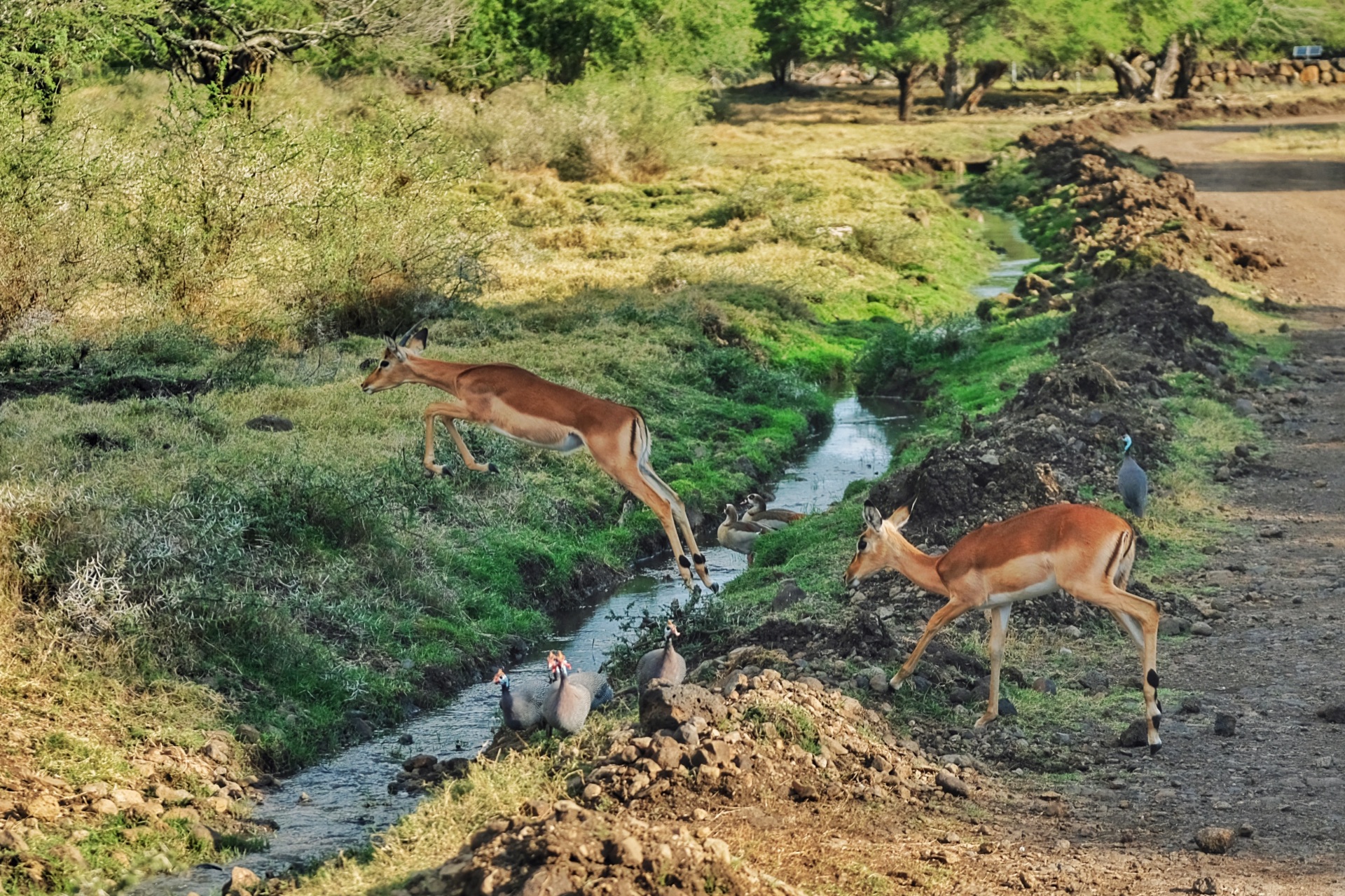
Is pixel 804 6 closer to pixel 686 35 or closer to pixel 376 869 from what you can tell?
pixel 686 35

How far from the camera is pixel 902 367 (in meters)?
22.4

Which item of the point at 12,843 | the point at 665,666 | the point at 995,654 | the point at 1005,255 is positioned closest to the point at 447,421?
the point at 665,666

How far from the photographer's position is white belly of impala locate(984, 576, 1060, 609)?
28.6ft

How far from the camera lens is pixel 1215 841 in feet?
24.0

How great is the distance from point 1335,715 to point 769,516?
657 centimetres

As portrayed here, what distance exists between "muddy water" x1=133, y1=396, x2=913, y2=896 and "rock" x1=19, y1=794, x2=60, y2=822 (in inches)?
29.1

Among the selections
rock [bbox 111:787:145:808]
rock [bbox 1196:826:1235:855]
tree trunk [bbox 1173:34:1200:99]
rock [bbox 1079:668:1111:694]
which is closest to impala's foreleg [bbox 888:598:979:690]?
rock [bbox 1079:668:1111:694]

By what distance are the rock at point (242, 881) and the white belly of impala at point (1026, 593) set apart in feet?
13.7

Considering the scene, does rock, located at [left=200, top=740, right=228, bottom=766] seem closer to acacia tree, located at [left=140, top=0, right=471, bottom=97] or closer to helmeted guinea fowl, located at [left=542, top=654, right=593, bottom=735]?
helmeted guinea fowl, located at [left=542, top=654, right=593, bottom=735]

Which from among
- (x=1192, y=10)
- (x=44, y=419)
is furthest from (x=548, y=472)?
(x=1192, y=10)

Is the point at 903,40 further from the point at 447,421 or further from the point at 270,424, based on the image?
the point at 447,421

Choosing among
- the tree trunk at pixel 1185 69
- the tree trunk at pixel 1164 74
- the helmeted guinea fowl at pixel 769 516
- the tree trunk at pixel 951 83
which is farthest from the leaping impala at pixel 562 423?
the tree trunk at pixel 1185 69

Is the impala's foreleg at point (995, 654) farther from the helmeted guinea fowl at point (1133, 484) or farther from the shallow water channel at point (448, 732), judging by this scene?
the helmeted guinea fowl at point (1133, 484)

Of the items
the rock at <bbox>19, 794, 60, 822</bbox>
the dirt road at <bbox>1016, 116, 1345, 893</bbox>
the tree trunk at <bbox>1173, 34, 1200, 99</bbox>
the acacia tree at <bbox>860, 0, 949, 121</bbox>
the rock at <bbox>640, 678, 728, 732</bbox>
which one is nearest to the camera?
the dirt road at <bbox>1016, 116, 1345, 893</bbox>
